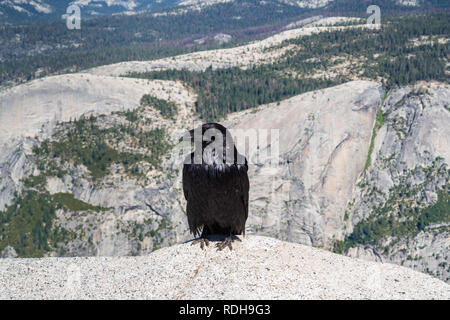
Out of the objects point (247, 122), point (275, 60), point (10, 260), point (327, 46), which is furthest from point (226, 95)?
point (10, 260)

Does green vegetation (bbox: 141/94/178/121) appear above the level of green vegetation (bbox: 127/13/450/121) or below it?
below

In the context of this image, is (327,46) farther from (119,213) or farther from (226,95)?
(119,213)

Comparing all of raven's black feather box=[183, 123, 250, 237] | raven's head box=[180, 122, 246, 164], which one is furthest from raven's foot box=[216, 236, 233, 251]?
raven's head box=[180, 122, 246, 164]

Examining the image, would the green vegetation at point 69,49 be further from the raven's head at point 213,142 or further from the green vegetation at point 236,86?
the raven's head at point 213,142

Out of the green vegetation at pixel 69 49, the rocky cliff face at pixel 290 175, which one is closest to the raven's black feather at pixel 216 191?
the rocky cliff face at pixel 290 175

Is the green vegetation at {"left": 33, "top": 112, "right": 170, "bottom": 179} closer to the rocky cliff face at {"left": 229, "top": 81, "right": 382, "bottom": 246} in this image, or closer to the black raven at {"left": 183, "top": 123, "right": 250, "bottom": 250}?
the rocky cliff face at {"left": 229, "top": 81, "right": 382, "bottom": 246}

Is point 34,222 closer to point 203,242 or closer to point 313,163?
point 313,163
